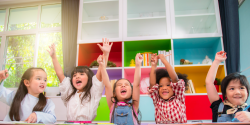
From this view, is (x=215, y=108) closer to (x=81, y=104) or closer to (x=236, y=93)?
(x=236, y=93)

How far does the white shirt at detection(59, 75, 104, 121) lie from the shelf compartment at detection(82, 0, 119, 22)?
1.48m

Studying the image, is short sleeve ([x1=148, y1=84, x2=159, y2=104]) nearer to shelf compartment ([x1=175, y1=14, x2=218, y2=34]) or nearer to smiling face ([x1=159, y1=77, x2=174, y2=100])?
smiling face ([x1=159, y1=77, x2=174, y2=100])

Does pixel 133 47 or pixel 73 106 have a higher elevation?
pixel 133 47

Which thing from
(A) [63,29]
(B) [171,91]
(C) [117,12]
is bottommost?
(B) [171,91]

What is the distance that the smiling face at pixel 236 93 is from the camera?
1217 mm

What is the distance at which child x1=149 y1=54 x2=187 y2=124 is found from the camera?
4.40 ft

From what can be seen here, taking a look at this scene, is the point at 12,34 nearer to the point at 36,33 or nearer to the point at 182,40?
the point at 36,33

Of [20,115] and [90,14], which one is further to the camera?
[90,14]

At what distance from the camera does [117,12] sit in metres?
2.71

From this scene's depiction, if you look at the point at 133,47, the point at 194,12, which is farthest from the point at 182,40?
the point at 133,47

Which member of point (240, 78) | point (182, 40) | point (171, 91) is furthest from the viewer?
point (182, 40)

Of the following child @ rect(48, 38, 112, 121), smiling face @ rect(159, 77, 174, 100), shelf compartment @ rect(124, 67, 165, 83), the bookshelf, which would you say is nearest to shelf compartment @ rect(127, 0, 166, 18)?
the bookshelf

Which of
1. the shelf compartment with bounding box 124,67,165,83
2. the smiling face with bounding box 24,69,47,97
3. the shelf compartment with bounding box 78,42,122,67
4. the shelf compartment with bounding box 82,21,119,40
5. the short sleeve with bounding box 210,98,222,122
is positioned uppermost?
the shelf compartment with bounding box 82,21,119,40

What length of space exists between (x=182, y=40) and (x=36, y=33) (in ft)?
8.52
